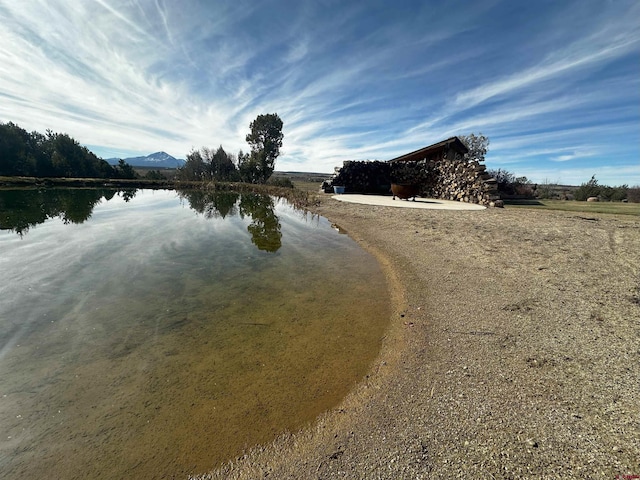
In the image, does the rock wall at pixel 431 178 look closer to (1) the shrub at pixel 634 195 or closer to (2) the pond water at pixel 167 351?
(1) the shrub at pixel 634 195

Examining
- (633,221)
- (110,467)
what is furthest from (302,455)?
(633,221)

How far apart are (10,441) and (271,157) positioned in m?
32.3

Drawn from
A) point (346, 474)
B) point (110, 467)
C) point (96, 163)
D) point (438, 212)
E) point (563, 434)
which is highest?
point (96, 163)

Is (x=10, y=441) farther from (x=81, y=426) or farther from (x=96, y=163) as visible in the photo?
(x=96, y=163)

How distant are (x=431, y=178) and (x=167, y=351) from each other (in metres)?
20.0

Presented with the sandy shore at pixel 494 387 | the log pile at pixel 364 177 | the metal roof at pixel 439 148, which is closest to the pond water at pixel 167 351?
the sandy shore at pixel 494 387

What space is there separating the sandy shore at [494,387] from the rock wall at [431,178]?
1100 cm

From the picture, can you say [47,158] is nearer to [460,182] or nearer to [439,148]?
[439,148]

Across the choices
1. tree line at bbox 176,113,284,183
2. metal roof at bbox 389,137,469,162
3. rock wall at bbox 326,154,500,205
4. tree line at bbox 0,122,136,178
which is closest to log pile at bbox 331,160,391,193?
rock wall at bbox 326,154,500,205

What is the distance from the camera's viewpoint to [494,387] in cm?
230

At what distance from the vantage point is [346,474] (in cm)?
170

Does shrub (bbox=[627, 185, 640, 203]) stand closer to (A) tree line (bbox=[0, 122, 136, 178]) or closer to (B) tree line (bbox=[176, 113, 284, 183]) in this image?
(B) tree line (bbox=[176, 113, 284, 183])

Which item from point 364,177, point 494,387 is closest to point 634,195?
point 364,177

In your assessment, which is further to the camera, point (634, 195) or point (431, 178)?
point (431, 178)
